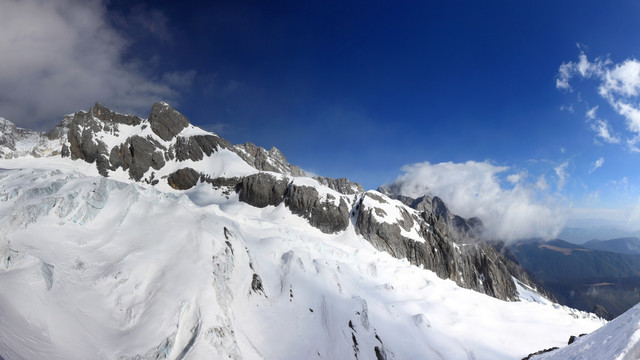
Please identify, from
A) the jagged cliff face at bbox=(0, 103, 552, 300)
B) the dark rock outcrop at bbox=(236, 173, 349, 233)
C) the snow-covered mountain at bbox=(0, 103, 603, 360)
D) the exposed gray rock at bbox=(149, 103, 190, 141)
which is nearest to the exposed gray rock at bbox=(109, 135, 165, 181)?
the jagged cliff face at bbox=(0, 103, 552, 300)

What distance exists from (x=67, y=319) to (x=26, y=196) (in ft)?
44.9

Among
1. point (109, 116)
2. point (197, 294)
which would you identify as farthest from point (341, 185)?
point (197, 294)

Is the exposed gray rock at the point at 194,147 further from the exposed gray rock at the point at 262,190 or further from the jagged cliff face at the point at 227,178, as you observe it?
the exposed gray rock at the point at 262,190

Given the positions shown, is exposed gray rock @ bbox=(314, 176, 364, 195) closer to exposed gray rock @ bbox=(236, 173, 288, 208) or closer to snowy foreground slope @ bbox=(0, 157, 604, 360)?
exposed gray rock @ bbox=(236, 173, 288, 208)

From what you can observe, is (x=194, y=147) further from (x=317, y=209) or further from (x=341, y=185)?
(x=341, y=185)

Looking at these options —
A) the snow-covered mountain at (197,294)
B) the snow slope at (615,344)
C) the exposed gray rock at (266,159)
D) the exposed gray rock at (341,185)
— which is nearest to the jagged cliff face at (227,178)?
the exposed gray rock at (266,159)

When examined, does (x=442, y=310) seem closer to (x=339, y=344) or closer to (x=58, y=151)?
(x=339, y=344)

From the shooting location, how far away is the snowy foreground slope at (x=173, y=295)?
1427 cm

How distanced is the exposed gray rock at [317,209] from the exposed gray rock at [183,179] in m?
35.3

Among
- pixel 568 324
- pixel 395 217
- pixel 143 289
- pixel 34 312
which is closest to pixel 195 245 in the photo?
pixel 143 289

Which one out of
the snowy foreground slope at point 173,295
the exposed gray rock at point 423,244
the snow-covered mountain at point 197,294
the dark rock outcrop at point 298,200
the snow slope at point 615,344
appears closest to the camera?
the snow slope at point 615,344

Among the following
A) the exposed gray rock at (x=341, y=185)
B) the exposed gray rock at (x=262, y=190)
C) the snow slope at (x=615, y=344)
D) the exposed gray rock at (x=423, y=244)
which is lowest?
the snow slope at (x=615, y=344)

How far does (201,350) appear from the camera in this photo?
1634 cm

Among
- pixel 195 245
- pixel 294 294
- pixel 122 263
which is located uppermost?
pixel 195 245
